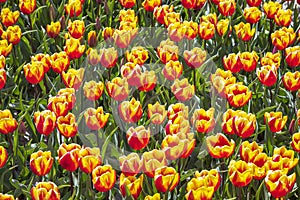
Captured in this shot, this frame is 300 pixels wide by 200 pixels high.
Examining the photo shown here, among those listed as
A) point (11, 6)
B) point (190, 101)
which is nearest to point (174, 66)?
point (190, 101)

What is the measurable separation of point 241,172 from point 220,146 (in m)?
0.19

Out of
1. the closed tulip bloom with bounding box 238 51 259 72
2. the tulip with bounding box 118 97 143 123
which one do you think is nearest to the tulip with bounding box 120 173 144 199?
the tulip with bounding box 118 97 143 123

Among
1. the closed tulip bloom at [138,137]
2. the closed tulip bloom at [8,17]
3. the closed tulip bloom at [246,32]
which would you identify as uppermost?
the closed tulip bloom at [8,17]

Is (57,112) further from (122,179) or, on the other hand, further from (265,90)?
(265,90)

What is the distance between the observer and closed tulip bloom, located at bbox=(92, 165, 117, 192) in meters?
2.47

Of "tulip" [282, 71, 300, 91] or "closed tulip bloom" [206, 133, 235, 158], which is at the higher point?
"tulip" [282, 71, 300, 91]

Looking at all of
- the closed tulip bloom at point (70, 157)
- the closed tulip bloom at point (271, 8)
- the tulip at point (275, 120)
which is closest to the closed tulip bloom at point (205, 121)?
the tulip at point (275, 120)

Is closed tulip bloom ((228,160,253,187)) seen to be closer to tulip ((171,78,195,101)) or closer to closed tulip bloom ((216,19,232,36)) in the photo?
tulip ((171,78,195,101))

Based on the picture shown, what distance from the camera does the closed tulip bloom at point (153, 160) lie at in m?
2.49

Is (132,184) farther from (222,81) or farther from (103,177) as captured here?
(222,81)

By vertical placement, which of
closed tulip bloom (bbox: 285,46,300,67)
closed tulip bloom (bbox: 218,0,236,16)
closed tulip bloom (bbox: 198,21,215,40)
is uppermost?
closed tulip bloom (bbox: 218,0,236,16)

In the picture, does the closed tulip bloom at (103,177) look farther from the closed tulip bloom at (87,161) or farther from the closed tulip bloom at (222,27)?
the closed tulip bloom at (222,27)

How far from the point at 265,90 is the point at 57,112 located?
1.14 meters

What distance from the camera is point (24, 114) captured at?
3.24 metres
